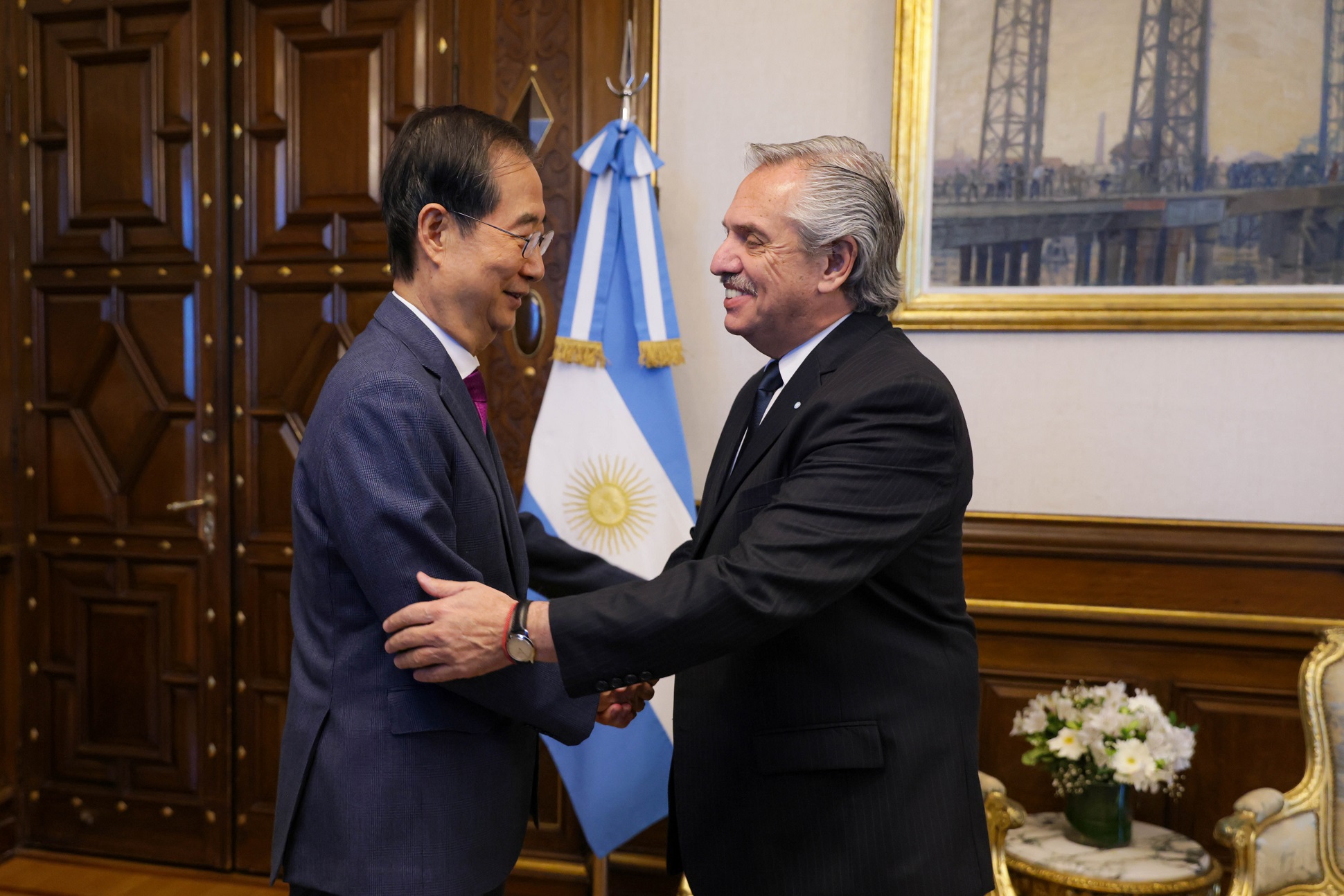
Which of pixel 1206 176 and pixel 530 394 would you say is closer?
pixel 1206 176

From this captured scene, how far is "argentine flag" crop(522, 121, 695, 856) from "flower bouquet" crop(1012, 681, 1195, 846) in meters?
1.06

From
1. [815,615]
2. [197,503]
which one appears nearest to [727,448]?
[815,615]

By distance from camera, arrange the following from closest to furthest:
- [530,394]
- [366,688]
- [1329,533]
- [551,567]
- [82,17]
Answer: [366,688] < [551,567] < [1329,533] < [530,394] < [82,17]

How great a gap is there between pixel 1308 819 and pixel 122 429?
3.82 meters

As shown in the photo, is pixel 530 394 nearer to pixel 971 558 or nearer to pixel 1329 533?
pixel 971 558

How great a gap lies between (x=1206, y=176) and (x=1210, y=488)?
2.87 ft

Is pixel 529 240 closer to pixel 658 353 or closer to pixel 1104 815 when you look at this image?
pixel 658 353

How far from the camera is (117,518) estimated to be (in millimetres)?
3836

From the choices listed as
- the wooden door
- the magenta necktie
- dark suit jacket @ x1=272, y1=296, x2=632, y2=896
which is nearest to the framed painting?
the magenta necktie

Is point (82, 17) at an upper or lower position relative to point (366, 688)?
upper

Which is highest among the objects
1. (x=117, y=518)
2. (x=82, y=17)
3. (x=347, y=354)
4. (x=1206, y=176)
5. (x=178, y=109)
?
(x=82, y=17)

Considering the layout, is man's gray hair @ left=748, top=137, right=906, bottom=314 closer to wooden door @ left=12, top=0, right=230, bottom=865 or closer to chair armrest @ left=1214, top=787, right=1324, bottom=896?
chair armrest @ left=1214, top=787, right=1324, bottom=896

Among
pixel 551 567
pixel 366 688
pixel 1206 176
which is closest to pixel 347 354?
pixel 366 688

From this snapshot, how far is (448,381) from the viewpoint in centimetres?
162
